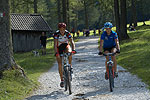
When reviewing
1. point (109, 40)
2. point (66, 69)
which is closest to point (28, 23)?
point (66, 69)

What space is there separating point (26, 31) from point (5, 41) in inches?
978

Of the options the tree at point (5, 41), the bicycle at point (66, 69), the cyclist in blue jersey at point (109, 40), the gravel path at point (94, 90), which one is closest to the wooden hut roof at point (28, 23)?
the gravel path at point (94, 90)

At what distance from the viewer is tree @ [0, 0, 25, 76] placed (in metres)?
9.70

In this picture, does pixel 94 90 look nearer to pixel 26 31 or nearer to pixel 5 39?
pixel 5 39

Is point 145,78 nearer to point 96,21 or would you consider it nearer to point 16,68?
point 16,68

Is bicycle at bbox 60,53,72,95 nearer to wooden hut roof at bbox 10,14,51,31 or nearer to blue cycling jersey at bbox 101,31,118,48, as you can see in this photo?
blue cycling jersey at bbox 101,31,118,48

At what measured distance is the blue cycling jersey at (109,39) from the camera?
860cm

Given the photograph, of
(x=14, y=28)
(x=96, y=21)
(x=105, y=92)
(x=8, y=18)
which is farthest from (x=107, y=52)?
(x=96, y=21)

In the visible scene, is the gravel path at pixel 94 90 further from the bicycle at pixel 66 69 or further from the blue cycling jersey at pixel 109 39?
the blue cycling jersey at pixel 109 39

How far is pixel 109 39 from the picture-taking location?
864 centimetres

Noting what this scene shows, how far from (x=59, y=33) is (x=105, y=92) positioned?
2.27 metres

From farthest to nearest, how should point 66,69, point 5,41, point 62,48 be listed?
1. point 5,41
2. point 62,48
3. point 66,69

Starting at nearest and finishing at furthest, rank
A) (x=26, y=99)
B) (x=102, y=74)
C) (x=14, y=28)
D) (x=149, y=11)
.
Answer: (x=26, y=99) < (x=102, y=74) < (x=14, y=28) < (x=149, y=11)

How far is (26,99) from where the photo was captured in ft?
26.5
